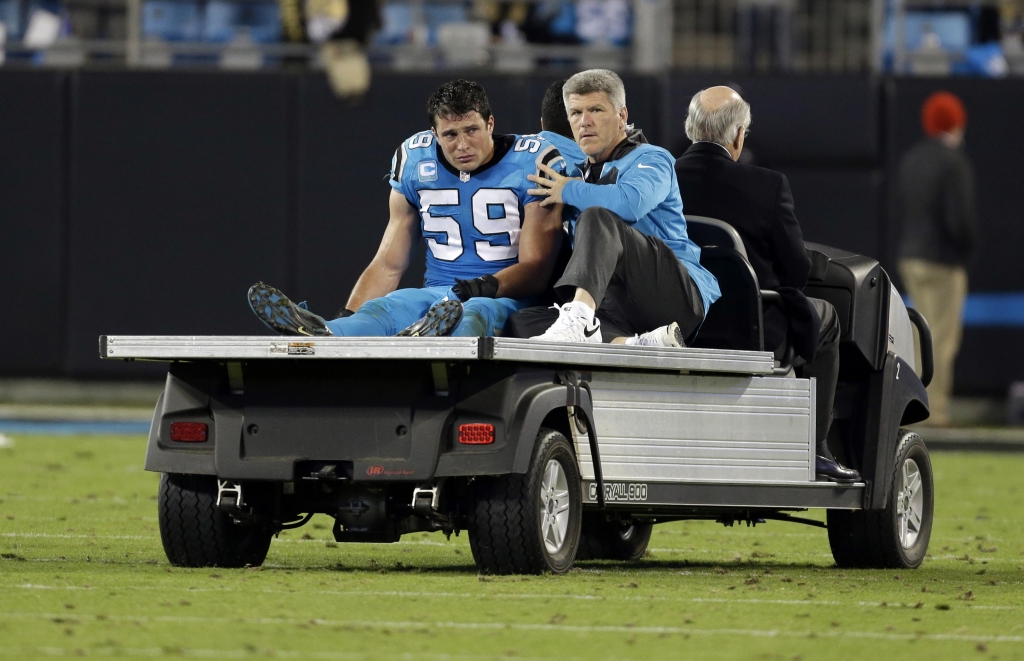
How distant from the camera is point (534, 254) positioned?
25.0 feet

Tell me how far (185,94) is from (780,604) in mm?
12806

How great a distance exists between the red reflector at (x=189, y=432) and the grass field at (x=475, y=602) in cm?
48

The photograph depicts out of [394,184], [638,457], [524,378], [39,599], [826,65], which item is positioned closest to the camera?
[39,599]

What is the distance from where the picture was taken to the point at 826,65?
19609 mm

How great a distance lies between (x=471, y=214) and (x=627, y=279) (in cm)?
78

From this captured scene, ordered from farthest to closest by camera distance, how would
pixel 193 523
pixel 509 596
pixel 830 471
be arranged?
pixel 830 471
pixel 193 523
pixel 509 596

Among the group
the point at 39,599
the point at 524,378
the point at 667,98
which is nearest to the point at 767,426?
the point at 524,378

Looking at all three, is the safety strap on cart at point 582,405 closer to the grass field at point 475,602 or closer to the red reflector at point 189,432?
the grass field at point 475,602

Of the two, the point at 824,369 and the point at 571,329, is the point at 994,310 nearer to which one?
the point at 824,369

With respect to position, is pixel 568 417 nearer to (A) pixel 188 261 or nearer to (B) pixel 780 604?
(B) pixel 780 604

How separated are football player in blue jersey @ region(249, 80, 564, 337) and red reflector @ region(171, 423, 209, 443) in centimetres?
80

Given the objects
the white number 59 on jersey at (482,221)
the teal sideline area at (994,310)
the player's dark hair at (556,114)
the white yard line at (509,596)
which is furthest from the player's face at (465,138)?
the teal sideline area at (994,310)

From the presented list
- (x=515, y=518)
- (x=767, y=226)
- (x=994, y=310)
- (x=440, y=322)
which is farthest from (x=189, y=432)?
(x=994, y=310)

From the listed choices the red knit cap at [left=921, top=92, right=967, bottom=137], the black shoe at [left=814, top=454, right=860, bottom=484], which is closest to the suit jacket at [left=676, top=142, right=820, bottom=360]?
the black shoe at [left=814, top=454, right=860, bottom=484]
